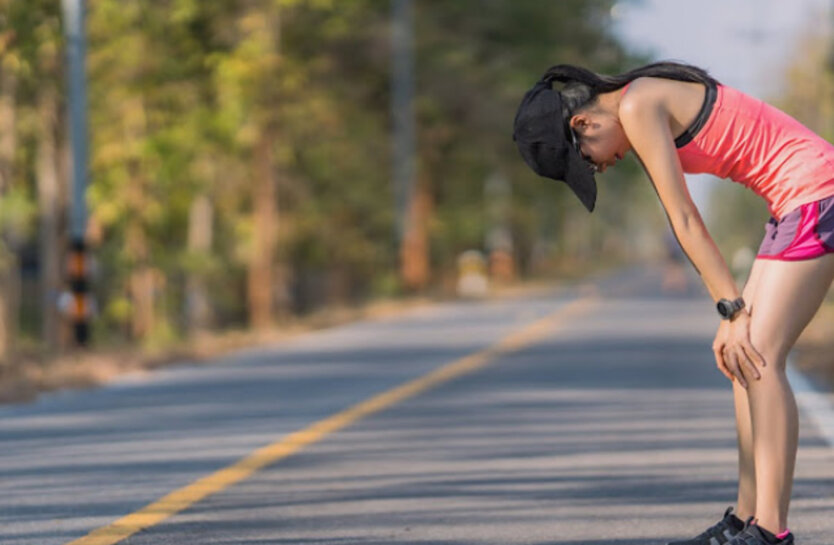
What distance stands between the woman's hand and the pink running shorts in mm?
238

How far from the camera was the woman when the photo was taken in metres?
5.27

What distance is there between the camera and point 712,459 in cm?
909

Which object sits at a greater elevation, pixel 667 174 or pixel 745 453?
pixel 667 174

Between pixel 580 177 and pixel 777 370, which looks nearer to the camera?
pixel 777 370

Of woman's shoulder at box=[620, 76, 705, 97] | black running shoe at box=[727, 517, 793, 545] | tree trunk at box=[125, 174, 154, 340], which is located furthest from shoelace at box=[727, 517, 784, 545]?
tree trunk at box=[125, 174, 154, 340]

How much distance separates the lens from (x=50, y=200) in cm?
3022

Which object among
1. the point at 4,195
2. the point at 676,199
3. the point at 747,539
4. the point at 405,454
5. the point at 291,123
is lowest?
the point at 405,454

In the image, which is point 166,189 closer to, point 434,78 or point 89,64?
point 89,64

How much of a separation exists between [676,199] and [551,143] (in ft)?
1.46

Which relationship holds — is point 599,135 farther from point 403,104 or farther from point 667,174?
point 403,104

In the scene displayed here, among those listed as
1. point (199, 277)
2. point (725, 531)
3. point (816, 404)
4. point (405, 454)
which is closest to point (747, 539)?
point (725, 531)

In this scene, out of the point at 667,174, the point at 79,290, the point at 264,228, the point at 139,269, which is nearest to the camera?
the point at 667,174

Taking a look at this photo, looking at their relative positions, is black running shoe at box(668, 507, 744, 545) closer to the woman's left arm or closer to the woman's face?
the woman's left arm

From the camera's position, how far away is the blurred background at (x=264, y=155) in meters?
26.0
